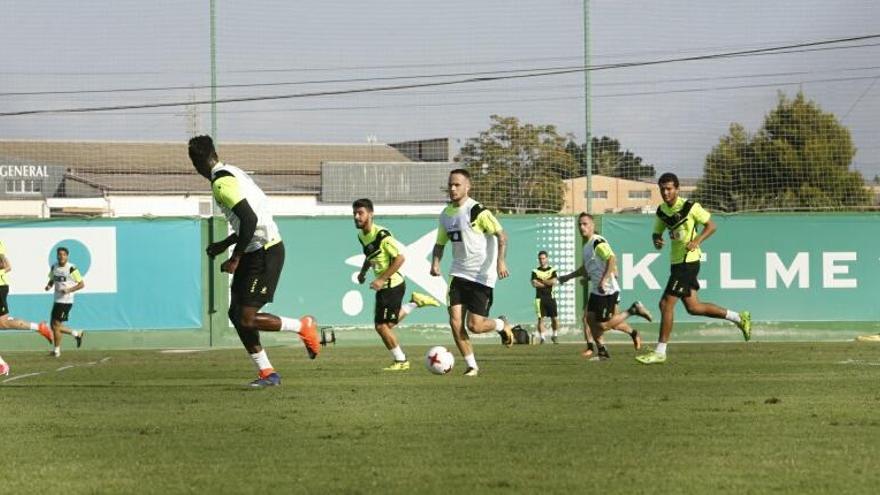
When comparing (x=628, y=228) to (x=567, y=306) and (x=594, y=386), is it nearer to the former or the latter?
(x=567, y=306)

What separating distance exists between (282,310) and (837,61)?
12.7m

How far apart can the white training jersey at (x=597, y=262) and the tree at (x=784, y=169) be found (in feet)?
→ 32.0

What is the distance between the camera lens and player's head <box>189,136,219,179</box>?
41.8 feet

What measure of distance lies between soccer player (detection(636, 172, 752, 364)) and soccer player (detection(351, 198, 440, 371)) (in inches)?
121

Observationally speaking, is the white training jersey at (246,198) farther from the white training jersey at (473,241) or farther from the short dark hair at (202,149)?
the white training jersey at (473,241)

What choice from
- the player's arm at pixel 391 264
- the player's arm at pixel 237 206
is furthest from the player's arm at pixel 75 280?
the player's arm at pixel 237 206

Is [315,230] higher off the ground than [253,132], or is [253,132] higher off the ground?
[253,132]

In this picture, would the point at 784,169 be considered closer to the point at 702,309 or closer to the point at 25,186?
the point at 702,309

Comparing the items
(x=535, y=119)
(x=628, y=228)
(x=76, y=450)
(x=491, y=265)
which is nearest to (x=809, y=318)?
(x=628, y=228)

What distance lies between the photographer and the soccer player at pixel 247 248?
41.3ft

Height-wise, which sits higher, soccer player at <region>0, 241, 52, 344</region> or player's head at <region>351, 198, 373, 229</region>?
player's head at <region>351, 198, 373, 229</region>

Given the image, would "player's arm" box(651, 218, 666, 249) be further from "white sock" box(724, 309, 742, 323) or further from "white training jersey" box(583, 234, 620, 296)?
"white training jersey" box(583, 234, 620, 296)

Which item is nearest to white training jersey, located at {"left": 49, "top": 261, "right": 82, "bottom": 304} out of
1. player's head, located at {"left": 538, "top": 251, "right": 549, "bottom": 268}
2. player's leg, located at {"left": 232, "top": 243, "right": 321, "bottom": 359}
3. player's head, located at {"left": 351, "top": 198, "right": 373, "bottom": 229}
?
player's head, located at {"left": 538, "top": 251, "right": 549, "bottom": 268}

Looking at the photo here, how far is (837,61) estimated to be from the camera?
29.1 meters
